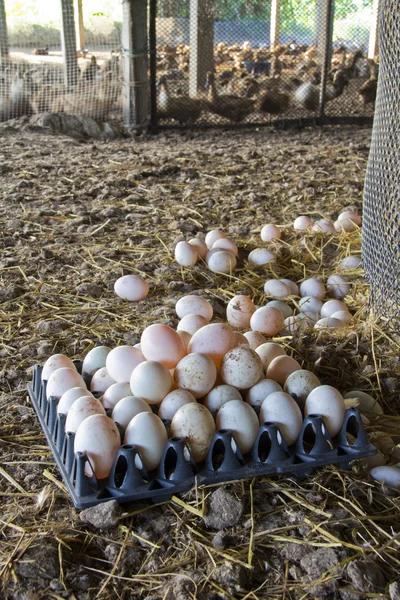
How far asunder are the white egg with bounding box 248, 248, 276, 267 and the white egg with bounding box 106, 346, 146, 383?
1.64 m

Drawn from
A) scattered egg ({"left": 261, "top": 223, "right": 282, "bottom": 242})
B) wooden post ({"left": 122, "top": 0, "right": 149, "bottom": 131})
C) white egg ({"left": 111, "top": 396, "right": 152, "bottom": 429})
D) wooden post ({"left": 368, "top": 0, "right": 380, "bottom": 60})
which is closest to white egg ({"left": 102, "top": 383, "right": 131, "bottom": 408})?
white egg ({"left": 111, "top": 396, "right": 152, "bottom": 429})

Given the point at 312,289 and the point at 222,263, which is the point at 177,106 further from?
the point at 312,289

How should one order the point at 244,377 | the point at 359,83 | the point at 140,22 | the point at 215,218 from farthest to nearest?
the point at 359,83 → the point at 140,22 → the point at 215,218 → the point at 244,377

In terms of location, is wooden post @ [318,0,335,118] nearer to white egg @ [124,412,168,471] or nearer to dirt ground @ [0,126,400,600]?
dirt ground @ [0,126,400,600]

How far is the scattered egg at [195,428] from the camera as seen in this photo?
1.87 meters

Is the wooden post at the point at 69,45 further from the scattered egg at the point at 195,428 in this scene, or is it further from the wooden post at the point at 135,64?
the scattered egg at the point at 195,428

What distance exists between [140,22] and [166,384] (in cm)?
658

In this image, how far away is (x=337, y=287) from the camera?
133 inches

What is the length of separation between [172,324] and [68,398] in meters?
0.94

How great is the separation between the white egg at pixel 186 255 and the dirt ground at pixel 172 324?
2.0 inches

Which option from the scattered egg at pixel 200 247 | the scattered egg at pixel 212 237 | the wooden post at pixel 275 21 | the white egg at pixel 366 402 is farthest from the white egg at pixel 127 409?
the wooden post at pixel 275 21

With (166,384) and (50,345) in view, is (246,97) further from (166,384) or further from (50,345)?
(166,384)

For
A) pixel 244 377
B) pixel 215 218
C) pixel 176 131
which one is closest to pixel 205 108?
pixel 176 131

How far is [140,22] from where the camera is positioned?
7.65 m
